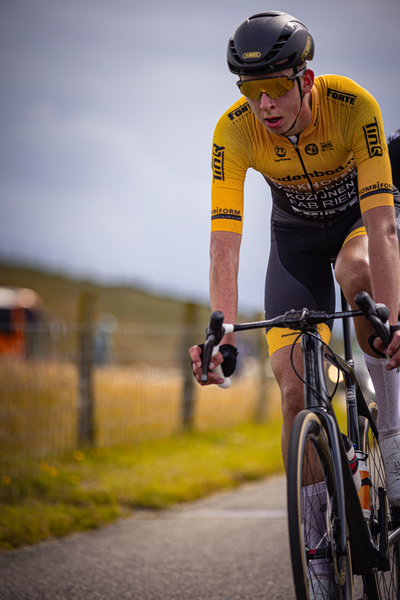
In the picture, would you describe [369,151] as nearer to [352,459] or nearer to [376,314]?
[376,314]

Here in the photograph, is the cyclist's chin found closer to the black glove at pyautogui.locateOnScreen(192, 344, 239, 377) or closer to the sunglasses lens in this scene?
the sunglasses lens

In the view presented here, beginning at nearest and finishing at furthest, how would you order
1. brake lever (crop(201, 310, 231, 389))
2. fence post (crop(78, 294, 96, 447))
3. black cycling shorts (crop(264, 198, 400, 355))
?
1. brake lever (crop(201, 310, 231, 389))
2. black cycling shorts (crop(264, 198, 400, 355))
3. fence post (crop(78, 294, 96, 447))

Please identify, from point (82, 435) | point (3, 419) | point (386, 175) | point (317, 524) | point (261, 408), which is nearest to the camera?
point (317, 524)

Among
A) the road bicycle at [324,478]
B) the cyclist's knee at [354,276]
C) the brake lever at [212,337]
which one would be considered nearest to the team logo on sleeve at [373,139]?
the cyclist's knee at [354,276]

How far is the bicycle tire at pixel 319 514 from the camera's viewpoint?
2.00 metres

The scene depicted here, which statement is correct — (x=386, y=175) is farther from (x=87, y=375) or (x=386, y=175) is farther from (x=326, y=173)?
(x=87, y=375)

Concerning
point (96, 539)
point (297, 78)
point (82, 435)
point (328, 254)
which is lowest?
point (96, 539)

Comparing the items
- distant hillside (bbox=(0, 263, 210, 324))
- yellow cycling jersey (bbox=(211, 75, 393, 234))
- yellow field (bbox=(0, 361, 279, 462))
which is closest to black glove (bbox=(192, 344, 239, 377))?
yellow cycling jersey (bbox=(211, 75, 393, 234))

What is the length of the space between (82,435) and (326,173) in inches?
212

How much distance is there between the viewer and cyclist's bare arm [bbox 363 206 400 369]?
7.51 feet

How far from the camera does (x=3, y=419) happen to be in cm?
631

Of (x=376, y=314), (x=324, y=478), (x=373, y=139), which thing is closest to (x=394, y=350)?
(x=376, y=314)

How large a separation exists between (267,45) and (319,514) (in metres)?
1.82

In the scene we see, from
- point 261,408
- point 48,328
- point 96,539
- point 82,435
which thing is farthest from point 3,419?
point 261,408
